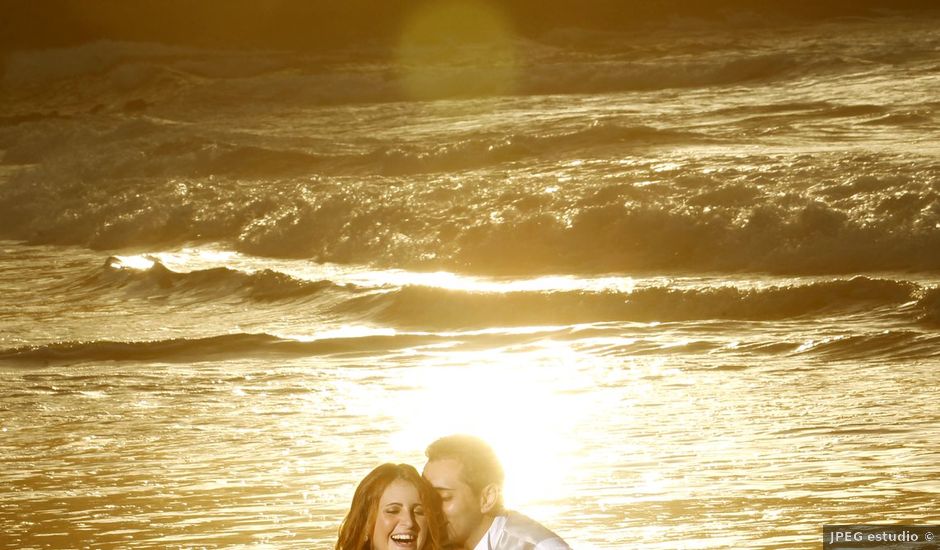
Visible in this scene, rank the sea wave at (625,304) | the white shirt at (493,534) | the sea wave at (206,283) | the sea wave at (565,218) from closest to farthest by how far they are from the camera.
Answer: the white shirt at (493,534), the sea wave at (625,304), the sea wave at (206,283), the sea wave at (565,218)

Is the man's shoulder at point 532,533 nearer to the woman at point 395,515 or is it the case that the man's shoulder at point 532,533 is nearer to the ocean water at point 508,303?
the woman at point 395,515

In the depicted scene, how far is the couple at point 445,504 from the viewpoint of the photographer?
4035mm

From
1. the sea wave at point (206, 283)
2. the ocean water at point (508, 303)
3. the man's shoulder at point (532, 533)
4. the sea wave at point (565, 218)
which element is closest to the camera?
the man's shoulder at point (532, 533)

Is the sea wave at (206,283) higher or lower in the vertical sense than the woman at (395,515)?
lower

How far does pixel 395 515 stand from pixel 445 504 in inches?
5.1

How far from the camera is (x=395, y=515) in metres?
4.06

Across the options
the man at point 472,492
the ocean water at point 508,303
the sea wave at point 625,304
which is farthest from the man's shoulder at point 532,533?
the sea wave at point 625,304

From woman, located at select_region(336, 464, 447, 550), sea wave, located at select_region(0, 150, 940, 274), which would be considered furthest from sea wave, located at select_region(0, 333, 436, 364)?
woman, located at select_region(336, 464, 447, 550)

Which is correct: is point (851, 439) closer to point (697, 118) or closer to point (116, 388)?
point (116, 388)

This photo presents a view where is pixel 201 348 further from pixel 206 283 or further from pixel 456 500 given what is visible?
pixel 456 500

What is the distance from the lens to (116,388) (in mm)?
9695

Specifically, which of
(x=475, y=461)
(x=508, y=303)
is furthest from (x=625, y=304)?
(x=475, y=461)

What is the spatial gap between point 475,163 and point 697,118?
3733mm

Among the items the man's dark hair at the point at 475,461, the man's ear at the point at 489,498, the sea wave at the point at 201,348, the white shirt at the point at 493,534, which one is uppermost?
the man's dark hair at the point at 475,461
